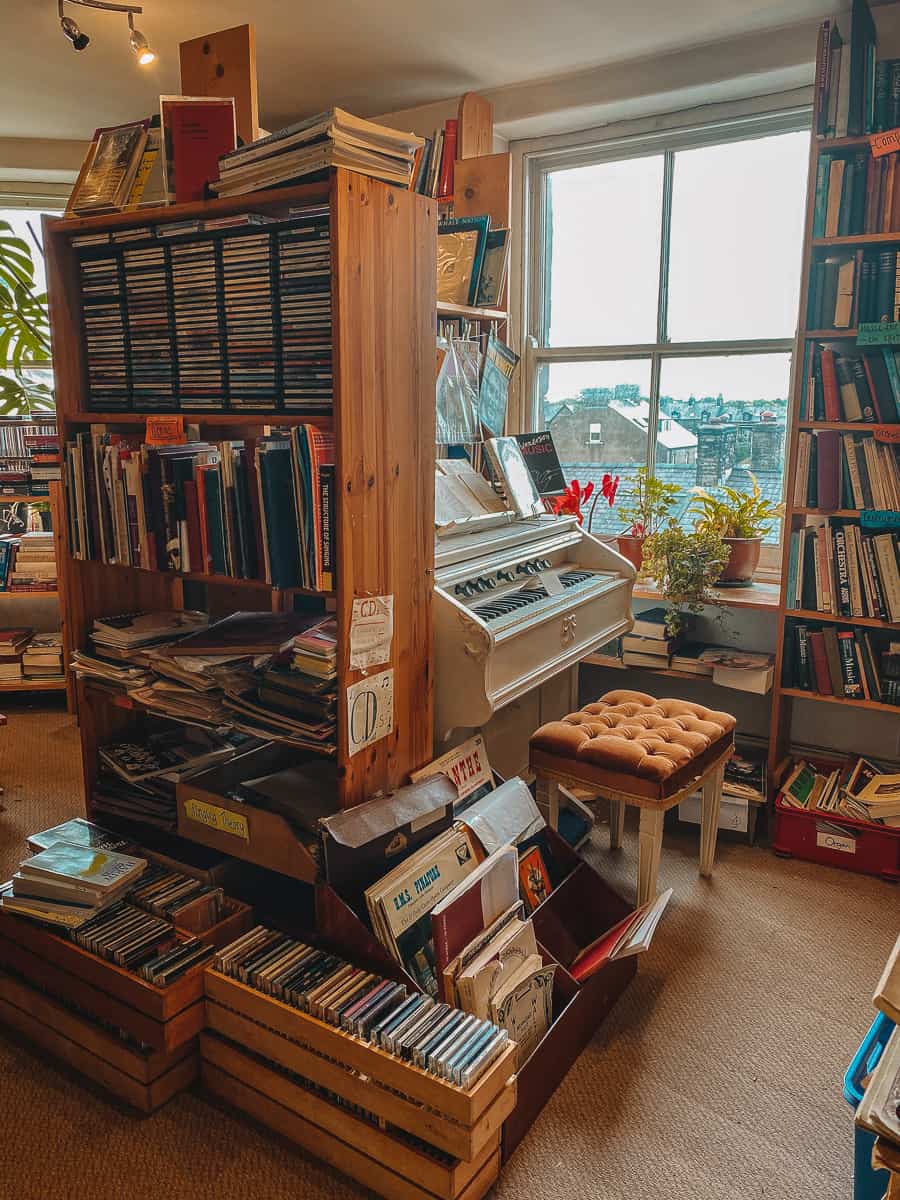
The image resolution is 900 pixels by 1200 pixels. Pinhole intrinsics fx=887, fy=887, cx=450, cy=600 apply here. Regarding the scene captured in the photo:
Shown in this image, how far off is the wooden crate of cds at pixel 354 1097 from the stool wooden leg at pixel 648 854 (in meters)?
0.76

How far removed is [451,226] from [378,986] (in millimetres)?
2112

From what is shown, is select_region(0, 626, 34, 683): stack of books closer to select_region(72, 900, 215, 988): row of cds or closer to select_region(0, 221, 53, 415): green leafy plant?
select_region(0, 221, 53, 415): green leafy plant

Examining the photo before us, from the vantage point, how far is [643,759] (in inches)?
86.4

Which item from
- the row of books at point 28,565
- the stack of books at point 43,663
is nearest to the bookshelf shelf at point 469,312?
the row of books at point 28,565

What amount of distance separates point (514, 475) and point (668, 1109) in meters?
1.68

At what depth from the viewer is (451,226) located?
105 inches

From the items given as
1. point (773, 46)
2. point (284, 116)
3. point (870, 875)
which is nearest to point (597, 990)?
point (870, 875)

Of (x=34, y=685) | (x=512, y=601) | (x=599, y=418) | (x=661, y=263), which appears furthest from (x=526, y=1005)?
(x=34, y=685)

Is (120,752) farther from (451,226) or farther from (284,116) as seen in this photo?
(284,116)

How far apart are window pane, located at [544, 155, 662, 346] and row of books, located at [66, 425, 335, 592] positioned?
1905 millimetres

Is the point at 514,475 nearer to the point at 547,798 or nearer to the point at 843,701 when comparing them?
the point at 547,798

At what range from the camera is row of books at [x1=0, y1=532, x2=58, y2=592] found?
397 cm

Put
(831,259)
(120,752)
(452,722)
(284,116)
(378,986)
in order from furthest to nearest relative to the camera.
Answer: (284,116) < (831,259) < (120,752) < (452,722) < (378,986)

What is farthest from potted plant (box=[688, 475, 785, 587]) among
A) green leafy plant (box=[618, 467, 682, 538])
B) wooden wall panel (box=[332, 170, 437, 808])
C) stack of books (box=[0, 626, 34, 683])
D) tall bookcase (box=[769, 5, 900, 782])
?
stack of books (box=[0, 626, 34, 683])
